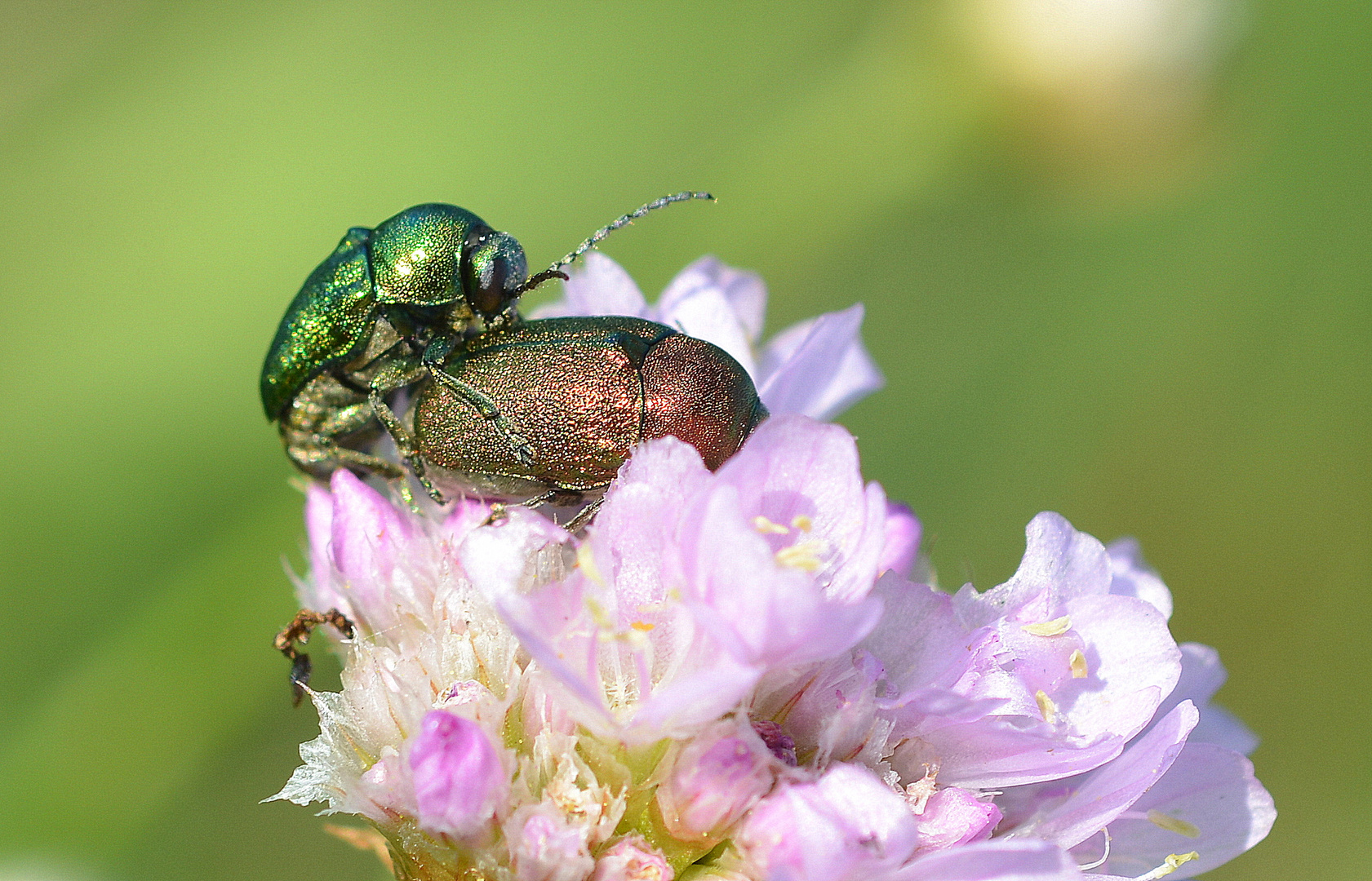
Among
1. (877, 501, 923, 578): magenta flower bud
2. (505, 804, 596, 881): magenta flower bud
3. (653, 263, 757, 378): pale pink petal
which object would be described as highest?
(653, 263, 757, 378): pale pink petal

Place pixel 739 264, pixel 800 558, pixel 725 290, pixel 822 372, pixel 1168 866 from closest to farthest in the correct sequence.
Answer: pixel 800 558 → pixel 1168 866 → pixel 822 372 → pixel 725 290 → pixel 739 264

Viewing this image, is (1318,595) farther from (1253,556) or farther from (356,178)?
(356,178)

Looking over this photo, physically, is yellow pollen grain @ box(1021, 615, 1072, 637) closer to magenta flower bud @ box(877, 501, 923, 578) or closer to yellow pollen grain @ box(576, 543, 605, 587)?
magenta flower bud @ box(877, 501, 923, 578)

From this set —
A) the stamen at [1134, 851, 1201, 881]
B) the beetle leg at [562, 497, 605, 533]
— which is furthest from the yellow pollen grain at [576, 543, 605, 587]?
the stamen at [1134, 851, 1201, 881]

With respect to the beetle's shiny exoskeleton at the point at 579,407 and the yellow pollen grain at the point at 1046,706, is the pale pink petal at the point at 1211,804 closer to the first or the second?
the yellow pollen grain at the point at 1046,706

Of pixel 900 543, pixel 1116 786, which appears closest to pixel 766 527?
pixel 900 543

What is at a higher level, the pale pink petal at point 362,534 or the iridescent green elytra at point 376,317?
the iridescent green elytra at point 376,317

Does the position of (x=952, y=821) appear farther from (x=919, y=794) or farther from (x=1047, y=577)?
(x=1047, y=577)

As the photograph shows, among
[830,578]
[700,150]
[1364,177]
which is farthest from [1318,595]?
[830,578]

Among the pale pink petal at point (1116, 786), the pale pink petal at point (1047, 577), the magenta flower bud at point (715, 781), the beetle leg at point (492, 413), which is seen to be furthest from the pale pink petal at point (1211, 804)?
the beetle leg at point (492, 413)
